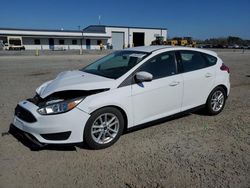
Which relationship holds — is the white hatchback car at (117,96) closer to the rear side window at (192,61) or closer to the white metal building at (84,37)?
the rear side window at (192,61)

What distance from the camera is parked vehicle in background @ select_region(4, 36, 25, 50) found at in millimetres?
48759

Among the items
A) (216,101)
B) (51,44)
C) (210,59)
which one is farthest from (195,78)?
(51,44)

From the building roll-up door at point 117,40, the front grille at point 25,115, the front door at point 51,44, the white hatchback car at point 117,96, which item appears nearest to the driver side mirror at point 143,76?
the white hatchback car at point 117,96

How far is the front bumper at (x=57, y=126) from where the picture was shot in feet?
12.5

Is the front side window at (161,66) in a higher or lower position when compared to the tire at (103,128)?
higher

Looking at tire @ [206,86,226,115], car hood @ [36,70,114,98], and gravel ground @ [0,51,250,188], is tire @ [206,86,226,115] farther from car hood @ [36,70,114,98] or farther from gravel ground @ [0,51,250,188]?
car hood @ [36,70,114,98]

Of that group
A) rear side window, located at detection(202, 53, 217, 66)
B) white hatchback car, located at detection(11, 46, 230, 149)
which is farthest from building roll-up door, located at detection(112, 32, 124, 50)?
white hatchback car, located at detection(11, 46, 230, 149)

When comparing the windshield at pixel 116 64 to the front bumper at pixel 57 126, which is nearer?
the front bumper at pixel 57 126

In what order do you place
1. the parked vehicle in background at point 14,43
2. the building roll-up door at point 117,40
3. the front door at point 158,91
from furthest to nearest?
the building roll-up door at point 117,40
the parked vehicle in background at point 14,43
the front door at point 158,91

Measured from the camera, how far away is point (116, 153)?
Result: 4.09 metres

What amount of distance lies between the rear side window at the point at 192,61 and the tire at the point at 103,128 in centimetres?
182

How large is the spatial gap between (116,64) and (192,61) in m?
1.60

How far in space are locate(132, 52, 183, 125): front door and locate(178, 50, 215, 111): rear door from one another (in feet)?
0.62

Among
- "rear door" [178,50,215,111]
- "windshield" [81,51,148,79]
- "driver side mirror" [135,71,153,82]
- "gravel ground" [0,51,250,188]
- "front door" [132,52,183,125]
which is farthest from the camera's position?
"rear door" [178,50,215,111]
